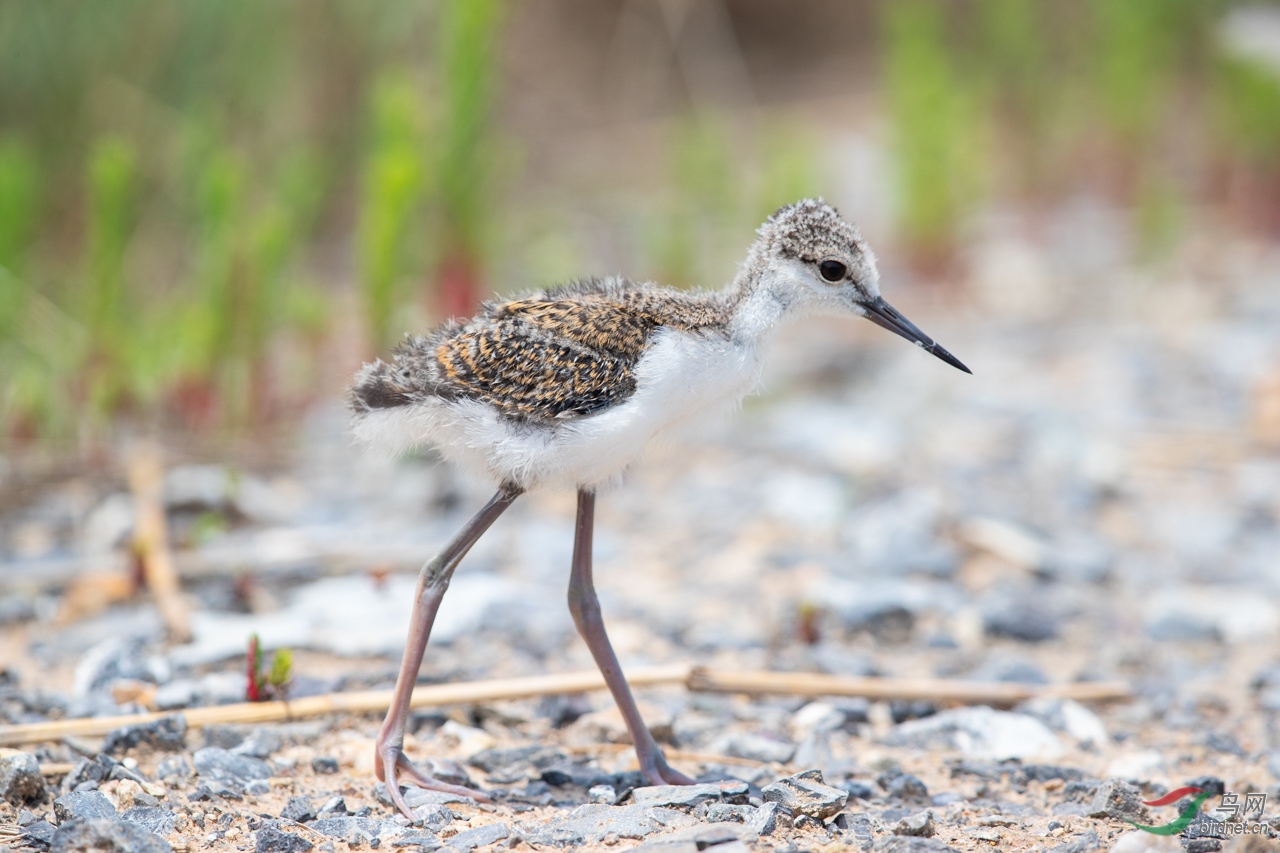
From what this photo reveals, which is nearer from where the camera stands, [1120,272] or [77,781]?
[77,781]

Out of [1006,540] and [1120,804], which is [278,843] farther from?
[1006,540]

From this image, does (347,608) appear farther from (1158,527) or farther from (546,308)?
(1158,527)

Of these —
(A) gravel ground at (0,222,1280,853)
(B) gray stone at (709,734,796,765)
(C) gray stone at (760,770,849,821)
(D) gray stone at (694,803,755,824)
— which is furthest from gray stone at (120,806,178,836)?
(B) gray stone at (709,734,796,765)

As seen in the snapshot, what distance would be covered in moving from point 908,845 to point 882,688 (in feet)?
3.48

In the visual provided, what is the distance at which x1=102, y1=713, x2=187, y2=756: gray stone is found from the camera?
10.2 ft

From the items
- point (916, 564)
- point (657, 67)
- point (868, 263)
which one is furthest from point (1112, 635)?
point (657, 67)

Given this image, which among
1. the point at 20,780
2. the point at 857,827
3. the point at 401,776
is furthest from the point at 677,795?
the point at 20,780

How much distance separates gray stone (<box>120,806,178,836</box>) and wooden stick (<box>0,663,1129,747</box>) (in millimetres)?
459

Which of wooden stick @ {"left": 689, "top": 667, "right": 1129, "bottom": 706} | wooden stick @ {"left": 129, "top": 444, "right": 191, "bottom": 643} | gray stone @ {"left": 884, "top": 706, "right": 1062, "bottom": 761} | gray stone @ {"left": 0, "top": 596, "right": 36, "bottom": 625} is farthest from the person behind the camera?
gray stone @ {"left": 0, "top": 596, "right": 36, "bottom": 625}

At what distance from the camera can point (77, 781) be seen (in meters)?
2.88

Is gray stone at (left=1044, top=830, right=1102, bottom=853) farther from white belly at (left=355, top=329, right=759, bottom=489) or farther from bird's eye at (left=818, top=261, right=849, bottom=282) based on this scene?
bird's eye at (left=818, top=261, right=849, bottom=282)

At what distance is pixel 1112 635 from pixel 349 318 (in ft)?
12.2

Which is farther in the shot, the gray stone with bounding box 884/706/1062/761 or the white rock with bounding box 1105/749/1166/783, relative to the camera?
the gray stone with bounding box 884/706/1062/761

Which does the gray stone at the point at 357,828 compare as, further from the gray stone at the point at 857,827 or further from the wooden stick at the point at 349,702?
the gray stone at the point at 857,827
